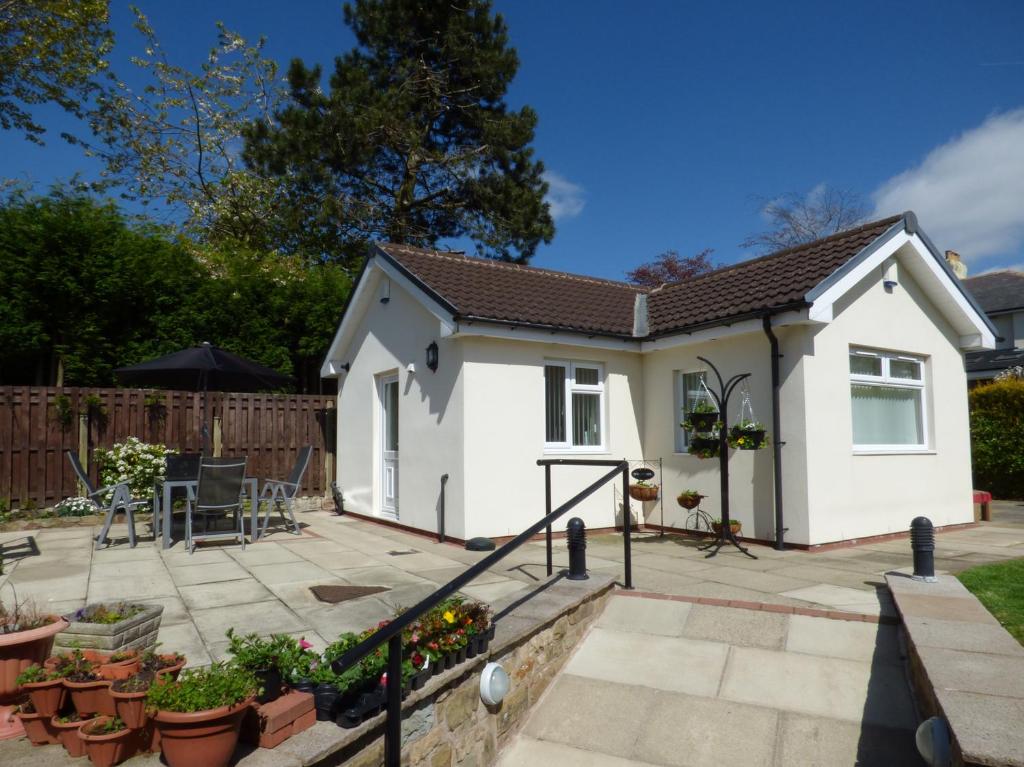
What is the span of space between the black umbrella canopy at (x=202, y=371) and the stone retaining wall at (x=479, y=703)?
6.03 meters

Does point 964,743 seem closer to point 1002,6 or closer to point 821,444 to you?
point 821,444

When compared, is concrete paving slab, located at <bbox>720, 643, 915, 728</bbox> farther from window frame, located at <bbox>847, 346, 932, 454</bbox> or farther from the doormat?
window frame, located at <bbox>847, 346, 932, 454</bbox>

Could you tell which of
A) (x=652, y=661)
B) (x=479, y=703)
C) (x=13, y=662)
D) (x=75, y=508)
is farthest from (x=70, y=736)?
(x=75, y=508)

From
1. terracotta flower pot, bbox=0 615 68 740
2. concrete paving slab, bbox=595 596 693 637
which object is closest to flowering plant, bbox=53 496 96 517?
terracotta flower pot, bbox=0 615 68 740

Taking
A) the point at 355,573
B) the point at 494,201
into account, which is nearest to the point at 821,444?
the point at 355,573

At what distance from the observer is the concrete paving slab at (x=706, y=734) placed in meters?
3.65

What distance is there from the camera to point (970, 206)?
95.9ft

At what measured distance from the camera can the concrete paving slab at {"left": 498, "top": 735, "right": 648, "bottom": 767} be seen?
12.4 ft

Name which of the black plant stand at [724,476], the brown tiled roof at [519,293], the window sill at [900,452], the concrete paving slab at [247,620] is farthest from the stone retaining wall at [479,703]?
the window sill at [900,452]

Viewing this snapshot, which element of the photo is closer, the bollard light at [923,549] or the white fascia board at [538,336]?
the bollard light at [923,549]

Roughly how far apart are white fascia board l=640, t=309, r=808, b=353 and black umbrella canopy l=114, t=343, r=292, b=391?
559 cm

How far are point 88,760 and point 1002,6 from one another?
1371cm

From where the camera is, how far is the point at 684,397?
30.5ft

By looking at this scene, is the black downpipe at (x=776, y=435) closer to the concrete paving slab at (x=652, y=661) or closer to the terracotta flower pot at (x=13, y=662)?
the concrete paving slab at (x=652, y=661)
